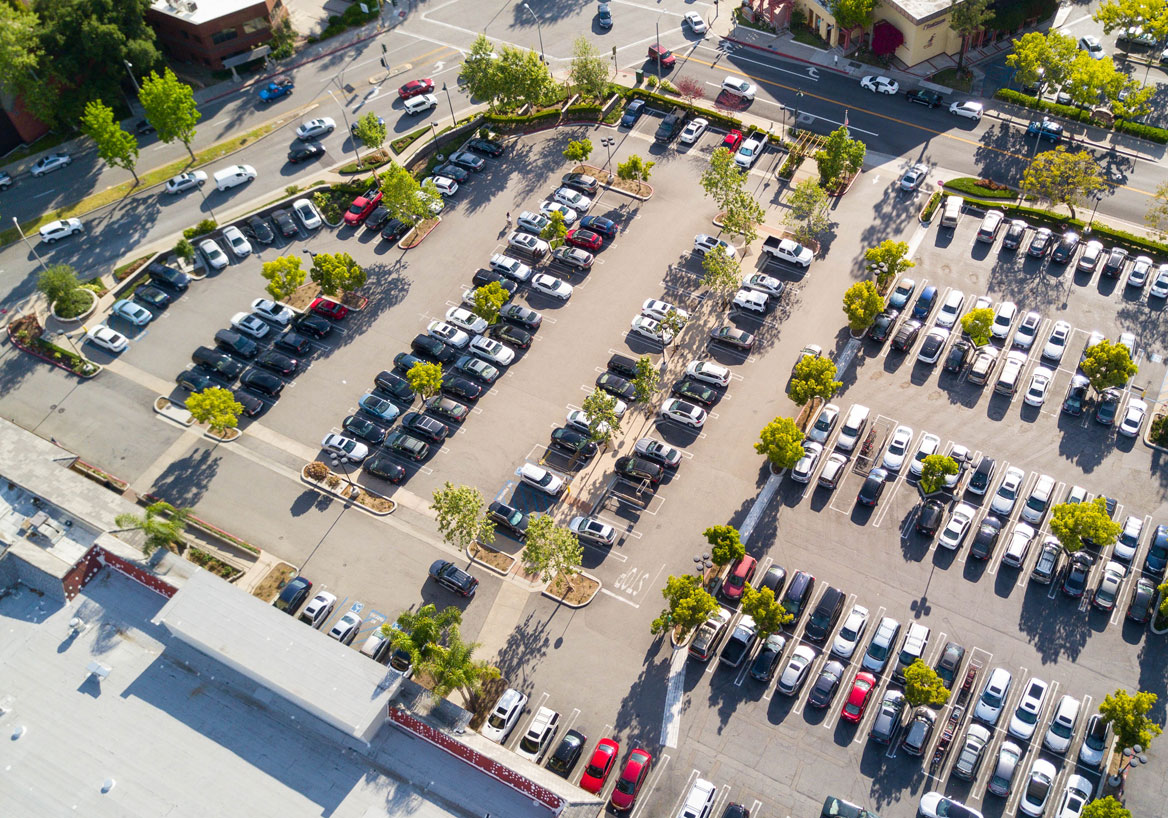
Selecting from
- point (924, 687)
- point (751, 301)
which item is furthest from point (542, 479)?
point (924, 687)

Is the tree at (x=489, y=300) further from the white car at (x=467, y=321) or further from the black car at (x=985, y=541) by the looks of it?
the black car at (x=985, y=541)

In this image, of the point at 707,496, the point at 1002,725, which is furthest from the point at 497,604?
the point at 1002,725

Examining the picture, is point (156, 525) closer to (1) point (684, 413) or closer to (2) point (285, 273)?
(2) point (285, 273)

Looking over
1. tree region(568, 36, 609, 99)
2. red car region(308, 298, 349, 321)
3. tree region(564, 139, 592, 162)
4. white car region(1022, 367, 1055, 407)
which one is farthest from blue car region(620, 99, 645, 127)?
white car region(1022, 367, 1055, 407)

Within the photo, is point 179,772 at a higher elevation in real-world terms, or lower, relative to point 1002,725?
lower

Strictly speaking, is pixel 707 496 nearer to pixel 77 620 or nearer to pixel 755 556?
pixel 755 556

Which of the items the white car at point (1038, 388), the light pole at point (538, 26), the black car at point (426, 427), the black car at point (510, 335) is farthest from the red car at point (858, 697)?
the light pole at point (538, 26)
